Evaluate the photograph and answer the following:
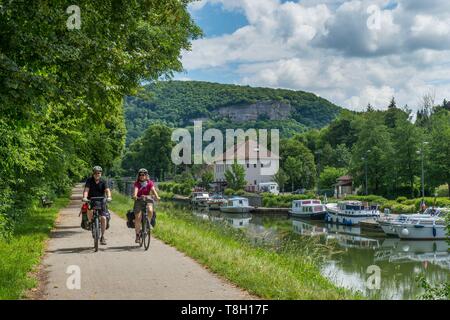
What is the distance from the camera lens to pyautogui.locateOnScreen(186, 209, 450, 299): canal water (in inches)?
702

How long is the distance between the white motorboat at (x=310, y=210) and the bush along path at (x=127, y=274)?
46.1 m

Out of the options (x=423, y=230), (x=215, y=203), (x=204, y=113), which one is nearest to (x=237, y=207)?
(x=215, y=203)

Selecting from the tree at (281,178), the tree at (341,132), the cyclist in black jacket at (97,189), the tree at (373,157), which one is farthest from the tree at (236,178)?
the cyclist in black jacket at (97,189)

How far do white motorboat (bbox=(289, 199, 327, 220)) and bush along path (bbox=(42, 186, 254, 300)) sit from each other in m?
46.1

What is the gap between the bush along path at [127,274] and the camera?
7.78 m

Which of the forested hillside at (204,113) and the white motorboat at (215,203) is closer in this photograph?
the white motorboat at (215,203)

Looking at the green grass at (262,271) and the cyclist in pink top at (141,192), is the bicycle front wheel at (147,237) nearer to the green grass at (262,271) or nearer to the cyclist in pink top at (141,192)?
the cyclist in pink top at (141,192)

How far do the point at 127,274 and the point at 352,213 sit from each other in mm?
44510

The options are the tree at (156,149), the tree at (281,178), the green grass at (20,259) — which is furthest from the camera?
the tree at (156,149)

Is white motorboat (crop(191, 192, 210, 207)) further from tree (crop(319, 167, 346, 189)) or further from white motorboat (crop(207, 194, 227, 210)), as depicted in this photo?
tree (crop(319, 167, 346, 189))

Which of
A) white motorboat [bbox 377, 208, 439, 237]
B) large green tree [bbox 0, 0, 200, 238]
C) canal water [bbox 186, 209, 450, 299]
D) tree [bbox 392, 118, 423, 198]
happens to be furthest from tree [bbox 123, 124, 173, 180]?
large green tree [bbox 0, 0, 200, 238]

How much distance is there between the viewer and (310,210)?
195 ft

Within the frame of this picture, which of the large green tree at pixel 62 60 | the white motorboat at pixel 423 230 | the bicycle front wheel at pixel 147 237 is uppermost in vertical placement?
the large green tree at pixel 62 60
